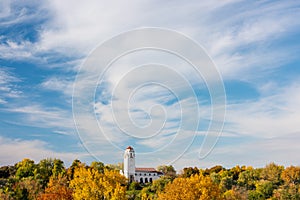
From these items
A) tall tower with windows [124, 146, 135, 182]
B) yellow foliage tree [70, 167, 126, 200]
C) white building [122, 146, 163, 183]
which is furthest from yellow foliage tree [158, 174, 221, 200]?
tall tower with windows [124, 146, 135, 182]

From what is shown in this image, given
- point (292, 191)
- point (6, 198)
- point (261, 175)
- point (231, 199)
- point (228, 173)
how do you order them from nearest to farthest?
point (6, 198)
point (231, 199)
point (292, 191)
point (261, 175)
point (228, 173)

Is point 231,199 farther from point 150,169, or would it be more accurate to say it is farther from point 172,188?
point 150,169

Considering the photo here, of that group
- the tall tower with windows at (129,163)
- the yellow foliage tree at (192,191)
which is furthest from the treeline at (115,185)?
the tall tower with windows at (129,163)

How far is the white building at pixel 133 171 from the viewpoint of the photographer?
102m

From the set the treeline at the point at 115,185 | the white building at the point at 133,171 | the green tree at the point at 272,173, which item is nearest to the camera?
the treeline at the point at 115,185

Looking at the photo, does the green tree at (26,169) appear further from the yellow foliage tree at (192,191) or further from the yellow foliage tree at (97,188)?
the yellow foliage tree at (192,191)

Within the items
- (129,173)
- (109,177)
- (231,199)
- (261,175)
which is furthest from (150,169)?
(109,177)

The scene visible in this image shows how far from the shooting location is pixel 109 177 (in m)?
28.9

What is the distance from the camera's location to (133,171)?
103 metres

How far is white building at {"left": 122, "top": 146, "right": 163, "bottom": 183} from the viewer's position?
102 metres

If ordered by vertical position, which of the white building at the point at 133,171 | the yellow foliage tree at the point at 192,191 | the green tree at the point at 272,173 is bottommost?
the yellow foliage tree at the point at 192,191

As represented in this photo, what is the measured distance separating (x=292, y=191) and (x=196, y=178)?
27.9m

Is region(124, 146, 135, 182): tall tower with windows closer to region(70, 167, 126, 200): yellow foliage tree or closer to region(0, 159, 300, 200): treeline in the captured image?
region(0, 159, 300, 200): treeline

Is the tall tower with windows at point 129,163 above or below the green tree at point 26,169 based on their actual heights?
above
